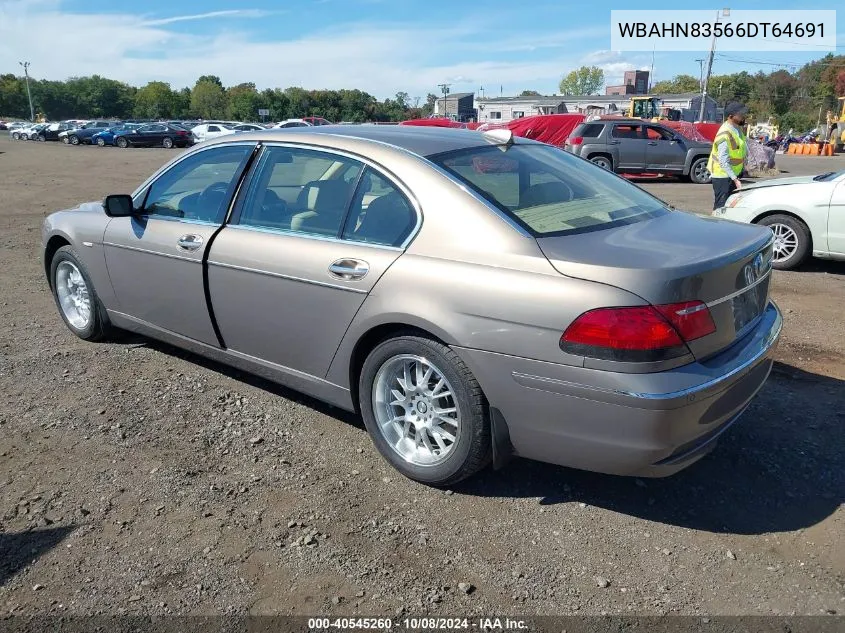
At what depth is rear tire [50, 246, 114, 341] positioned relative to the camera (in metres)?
4.87

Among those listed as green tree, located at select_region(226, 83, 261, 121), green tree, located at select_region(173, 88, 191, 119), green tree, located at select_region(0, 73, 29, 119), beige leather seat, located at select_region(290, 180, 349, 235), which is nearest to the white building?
green tree, located at select_region(226, 83, 261, 121)

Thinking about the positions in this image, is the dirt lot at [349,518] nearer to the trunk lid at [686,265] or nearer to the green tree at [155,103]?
the trunk lid at [686,265]

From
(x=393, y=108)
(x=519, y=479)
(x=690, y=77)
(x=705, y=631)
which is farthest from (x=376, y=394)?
(x=690, y=77)

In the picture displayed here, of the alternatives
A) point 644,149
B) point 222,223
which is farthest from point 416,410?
point 644,149

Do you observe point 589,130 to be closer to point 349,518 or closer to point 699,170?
point 699,170

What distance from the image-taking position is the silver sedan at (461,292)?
2578 mm

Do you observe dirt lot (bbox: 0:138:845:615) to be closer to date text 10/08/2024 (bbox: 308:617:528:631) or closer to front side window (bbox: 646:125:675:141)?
date text 10/08/2024 (bbox: 308:617:528:631)

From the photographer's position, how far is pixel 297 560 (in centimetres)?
272

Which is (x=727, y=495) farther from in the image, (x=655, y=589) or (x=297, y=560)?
(x=297, y=560)

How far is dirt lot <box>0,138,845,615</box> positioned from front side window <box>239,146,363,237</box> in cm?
115

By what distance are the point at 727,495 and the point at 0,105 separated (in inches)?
5057

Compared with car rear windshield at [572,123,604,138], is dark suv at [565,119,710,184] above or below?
below

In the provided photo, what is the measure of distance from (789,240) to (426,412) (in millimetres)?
6042

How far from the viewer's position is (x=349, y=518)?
9.82ft
